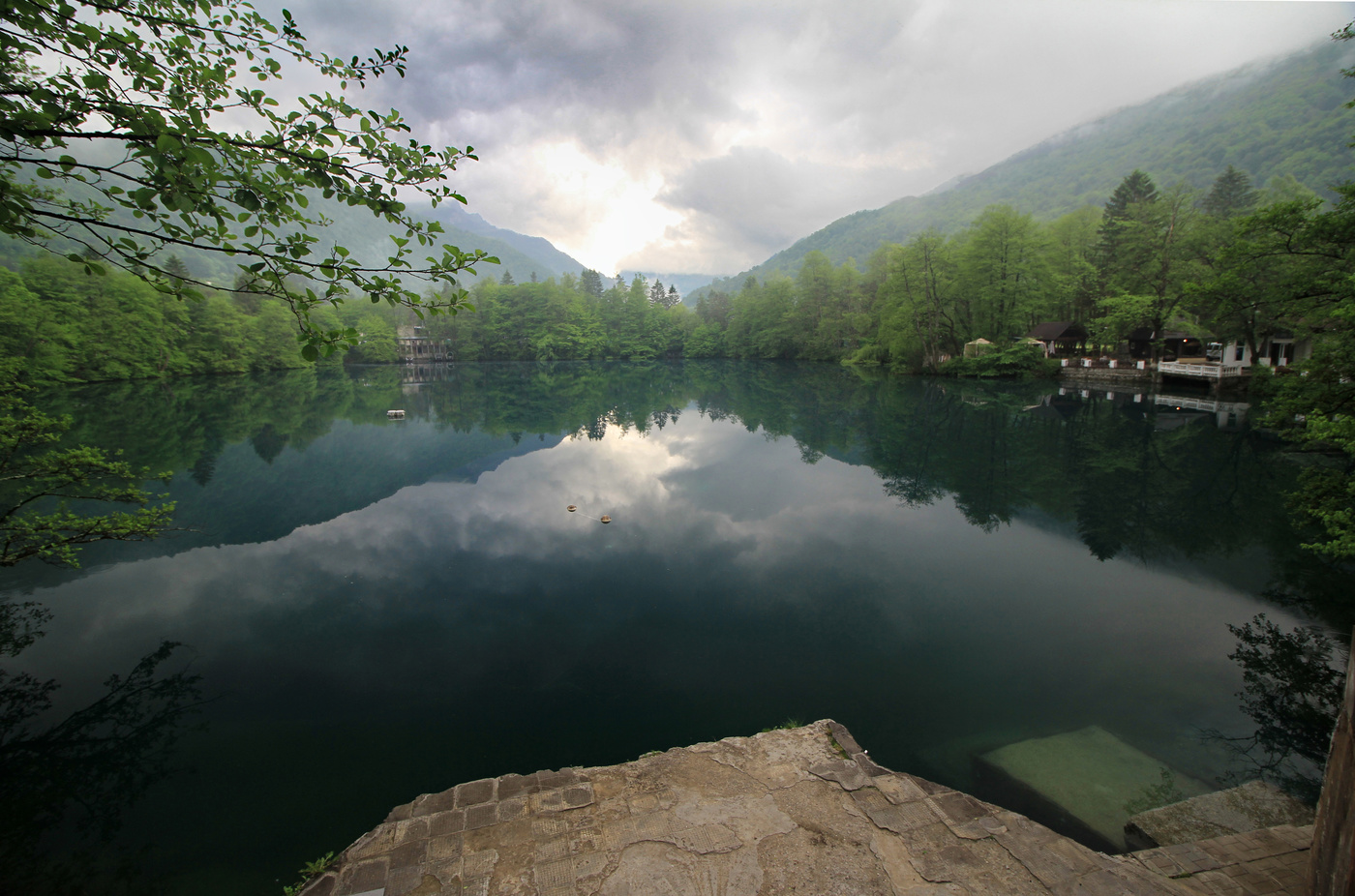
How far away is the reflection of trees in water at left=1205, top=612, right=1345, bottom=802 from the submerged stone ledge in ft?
6.88

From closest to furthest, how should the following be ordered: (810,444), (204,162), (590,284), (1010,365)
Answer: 1. (204,162)
2. (810,444)
3. (1010,365)
4. (590,284)

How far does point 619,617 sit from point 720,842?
14.9ft

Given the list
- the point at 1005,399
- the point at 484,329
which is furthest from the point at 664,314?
the point at 1005,399

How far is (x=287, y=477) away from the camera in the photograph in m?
16.3

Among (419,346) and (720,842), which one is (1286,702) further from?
(419,346)

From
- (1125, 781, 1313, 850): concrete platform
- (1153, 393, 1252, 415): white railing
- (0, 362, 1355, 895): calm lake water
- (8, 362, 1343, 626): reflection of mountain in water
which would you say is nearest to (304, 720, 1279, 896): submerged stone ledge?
(1125, 781, 1313, 850): concrete platform

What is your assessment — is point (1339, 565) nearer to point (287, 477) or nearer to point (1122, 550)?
point (1122, 550)

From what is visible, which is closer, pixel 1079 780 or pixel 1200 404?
pixel 1079 780

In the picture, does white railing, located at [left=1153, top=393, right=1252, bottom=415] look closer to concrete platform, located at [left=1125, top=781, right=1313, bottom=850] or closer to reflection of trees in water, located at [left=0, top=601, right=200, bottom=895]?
concrete platform, located at [left=1125, top=781, right=1313, bottom=850]

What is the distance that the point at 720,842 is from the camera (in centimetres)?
350

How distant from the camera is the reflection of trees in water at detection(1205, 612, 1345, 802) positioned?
5.15m

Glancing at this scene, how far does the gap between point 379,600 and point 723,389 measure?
1319 inches

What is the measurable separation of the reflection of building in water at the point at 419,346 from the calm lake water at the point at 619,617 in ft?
227

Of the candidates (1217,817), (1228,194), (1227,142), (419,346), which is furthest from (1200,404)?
(1227,142)
